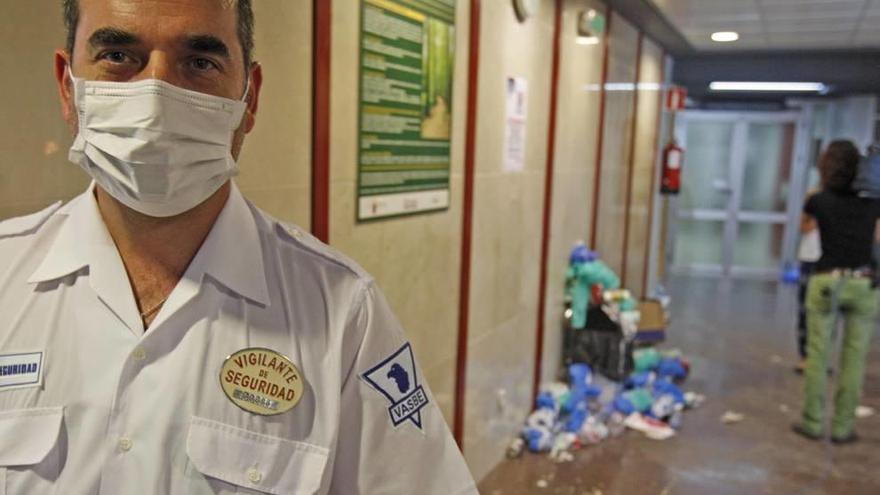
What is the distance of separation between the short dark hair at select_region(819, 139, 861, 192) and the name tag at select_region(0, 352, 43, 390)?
12.2ft

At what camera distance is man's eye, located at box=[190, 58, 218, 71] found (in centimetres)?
106

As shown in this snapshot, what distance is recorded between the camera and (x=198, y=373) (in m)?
1.02

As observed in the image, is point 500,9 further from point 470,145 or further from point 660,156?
point 660,156

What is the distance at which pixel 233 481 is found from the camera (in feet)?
3.42

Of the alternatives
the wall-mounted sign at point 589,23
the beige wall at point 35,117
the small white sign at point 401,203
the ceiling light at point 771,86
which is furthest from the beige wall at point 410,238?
the ceiling light at point 771,86

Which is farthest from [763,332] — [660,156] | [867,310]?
[867,310]

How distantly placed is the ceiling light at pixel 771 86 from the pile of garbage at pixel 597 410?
3864 millimetres

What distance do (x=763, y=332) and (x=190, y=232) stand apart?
601 centimetres

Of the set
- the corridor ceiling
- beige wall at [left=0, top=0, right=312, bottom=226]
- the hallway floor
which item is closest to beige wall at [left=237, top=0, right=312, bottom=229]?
beige wall at [left=0, top=0, right=312, bottom=226]

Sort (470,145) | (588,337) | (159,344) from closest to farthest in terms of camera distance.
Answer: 1. (159,344)
2. (470,145)
3. (588,337)

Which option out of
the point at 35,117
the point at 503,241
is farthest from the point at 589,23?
the point at 35,117

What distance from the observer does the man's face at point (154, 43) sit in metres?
1.01

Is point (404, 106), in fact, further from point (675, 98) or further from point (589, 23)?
point (675, 98)

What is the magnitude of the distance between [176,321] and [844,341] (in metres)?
3.80
